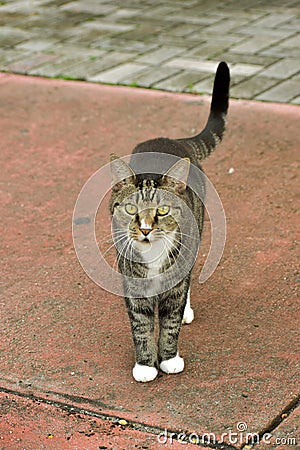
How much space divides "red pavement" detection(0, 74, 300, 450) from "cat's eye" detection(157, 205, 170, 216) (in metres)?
0.76

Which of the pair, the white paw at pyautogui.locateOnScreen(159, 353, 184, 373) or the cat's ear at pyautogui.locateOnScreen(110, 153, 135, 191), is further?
the white paw at pyautogui.locateOnScreen(159, 353, 184, 373)

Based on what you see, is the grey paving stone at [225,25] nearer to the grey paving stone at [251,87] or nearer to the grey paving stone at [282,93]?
the grey paving stone at [251,87]

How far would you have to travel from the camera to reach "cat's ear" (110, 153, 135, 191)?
3107 millimetres

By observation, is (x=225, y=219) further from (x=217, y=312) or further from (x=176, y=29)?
(x=176, y=29)

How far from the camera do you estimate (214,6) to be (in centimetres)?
895

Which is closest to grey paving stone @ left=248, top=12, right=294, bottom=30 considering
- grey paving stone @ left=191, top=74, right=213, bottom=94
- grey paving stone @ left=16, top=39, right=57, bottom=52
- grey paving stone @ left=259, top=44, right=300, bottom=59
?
grey paving stone @ left=259, top=44, right=300, bottom=59

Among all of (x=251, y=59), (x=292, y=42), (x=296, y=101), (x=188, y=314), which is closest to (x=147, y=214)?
(x=188, y=314)

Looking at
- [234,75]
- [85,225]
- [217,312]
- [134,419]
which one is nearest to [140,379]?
[134,419]

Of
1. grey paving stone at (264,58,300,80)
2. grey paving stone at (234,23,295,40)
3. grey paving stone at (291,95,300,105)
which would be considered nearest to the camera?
grey paving stone at (291,95,300,105)

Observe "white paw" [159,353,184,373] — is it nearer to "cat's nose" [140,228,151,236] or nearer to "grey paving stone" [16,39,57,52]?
"cat's nose" [140,228,151,236]

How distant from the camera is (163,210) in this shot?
3.07 meters

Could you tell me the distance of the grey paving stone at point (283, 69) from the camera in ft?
22.2

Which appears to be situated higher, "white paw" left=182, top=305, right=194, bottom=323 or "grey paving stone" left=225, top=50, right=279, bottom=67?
"grey paving stone" left=225, top=50, right=279, bottom=67

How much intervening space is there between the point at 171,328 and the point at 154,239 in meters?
0.47
